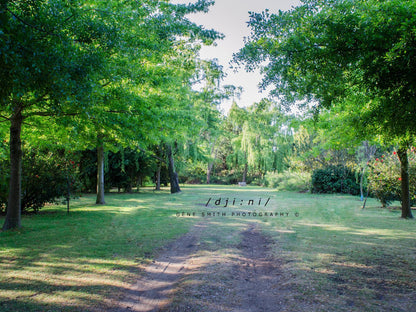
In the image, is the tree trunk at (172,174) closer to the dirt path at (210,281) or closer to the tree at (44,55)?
the dirt path at (210,281)

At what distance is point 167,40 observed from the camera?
1043cm

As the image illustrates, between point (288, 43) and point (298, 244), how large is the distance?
4.40m

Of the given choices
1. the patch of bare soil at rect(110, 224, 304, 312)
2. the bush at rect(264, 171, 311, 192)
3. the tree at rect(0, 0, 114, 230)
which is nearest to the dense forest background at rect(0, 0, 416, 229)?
the tree at rect(0, 0, 114, 230)

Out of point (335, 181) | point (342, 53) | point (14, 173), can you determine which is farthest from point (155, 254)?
point (335, 181)

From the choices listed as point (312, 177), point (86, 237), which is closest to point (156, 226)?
point (86, 237)

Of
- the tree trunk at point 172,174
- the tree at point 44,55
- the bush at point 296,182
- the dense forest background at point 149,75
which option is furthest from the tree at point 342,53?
the bush at point 296,182

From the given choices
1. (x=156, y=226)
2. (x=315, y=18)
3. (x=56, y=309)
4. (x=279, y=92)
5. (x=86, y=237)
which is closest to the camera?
(x=56, y=309)

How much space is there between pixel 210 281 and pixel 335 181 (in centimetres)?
2379

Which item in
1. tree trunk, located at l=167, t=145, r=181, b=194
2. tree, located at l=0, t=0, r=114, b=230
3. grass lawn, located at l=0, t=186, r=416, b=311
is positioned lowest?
grass lawn, located at l=0, t=186, r=416, b=311

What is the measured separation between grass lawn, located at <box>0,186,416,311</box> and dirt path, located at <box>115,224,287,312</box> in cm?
26

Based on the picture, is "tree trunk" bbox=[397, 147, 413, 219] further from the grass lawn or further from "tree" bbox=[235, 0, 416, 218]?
"tree" bbox=[235, 0, 416, 218]

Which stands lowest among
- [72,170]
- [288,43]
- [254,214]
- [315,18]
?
[254,214]

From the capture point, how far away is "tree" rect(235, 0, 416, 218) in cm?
395

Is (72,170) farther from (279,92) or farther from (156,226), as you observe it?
(279,92)
